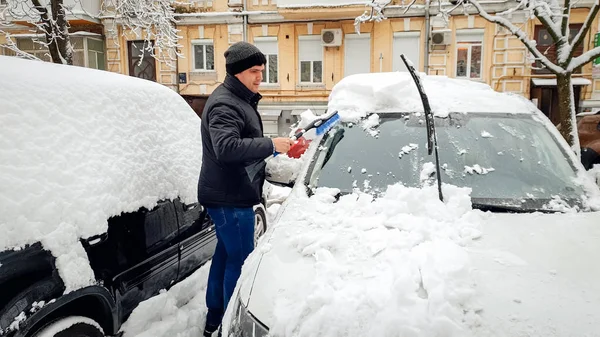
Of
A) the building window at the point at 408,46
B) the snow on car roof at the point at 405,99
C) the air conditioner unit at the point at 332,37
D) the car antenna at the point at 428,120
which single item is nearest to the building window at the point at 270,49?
the air conditioner unit at the point at 332,37

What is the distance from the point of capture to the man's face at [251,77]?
2711 millimetres

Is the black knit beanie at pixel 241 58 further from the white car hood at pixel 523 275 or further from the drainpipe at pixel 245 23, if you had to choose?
the drainpipe at pixel 245 23

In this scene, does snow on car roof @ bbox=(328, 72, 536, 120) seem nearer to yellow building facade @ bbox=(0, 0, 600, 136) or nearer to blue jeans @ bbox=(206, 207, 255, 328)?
blue jeans @ bbox=(206, 207, 255, 328)

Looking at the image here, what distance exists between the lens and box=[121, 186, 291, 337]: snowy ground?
270cm

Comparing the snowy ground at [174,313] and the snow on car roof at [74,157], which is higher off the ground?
the snow on car roof at [74,157]

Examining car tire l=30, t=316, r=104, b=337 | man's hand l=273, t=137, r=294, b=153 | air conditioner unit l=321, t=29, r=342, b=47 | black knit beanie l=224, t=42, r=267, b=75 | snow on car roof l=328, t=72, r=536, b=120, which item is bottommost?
car tire l=30, t=316, r=104, b=337

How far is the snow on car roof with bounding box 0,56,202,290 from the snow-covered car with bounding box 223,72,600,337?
33.8 inches

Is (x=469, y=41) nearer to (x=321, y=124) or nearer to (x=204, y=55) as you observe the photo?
(x=204, y=55)

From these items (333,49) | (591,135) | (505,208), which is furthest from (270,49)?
(505,208)

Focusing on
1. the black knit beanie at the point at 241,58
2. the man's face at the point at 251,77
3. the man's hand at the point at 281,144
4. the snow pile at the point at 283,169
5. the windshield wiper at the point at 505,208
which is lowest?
the windshield wiper at the point at 505,208

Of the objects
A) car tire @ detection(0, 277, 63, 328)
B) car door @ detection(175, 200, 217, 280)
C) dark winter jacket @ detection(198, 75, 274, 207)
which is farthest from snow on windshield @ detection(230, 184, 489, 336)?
car door @ detection(175, 200, 217, 280)

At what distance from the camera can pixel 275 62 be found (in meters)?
17.5

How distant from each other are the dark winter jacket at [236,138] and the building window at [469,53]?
15.6 metres

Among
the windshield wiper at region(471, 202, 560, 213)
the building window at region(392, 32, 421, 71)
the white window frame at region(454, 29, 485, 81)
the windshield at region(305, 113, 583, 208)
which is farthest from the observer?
the building window at region(392, 32, 421, 71)
